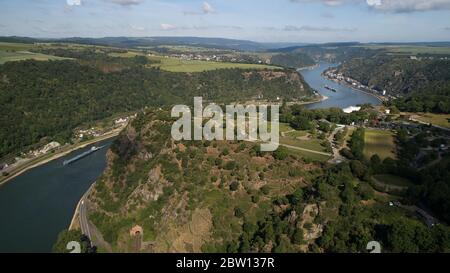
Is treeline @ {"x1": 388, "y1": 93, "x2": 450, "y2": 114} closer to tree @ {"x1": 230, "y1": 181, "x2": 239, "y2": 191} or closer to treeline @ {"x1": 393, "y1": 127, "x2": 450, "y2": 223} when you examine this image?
treeline @ {"x1": 393, "y1": 127, "x2": 450, "y2": 223}

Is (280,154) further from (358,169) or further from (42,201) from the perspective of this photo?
(42,201)

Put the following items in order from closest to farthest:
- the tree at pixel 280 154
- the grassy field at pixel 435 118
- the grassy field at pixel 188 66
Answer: the tree at pixel 280 154, the grassy field at pixel 435 118, the grassy field at pixel 188 66

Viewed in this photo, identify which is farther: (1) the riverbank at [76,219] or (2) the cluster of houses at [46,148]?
(2) the cluster of houses at [46,148]

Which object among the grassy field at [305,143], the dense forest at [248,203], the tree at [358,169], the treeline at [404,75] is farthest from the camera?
the treeline at [404,75]

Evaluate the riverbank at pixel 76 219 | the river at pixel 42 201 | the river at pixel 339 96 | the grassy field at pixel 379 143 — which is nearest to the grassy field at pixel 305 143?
the grassy field at pixel 379 143

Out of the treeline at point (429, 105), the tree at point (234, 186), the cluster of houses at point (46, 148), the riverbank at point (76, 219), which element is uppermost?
the treeline at point (429, 105)

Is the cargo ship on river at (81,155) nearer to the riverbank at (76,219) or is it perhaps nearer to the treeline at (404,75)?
the riverbank at (76,219)

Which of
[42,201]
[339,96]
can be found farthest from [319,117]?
[339,96]
